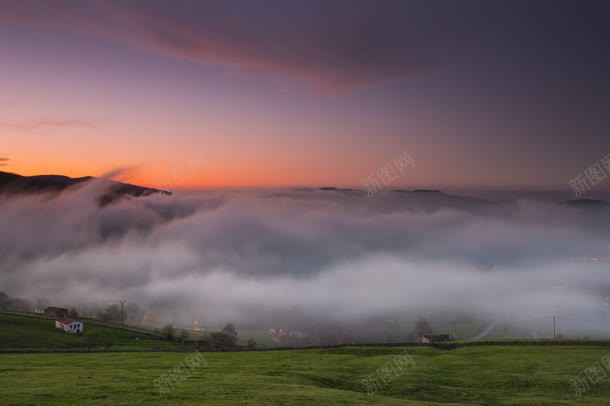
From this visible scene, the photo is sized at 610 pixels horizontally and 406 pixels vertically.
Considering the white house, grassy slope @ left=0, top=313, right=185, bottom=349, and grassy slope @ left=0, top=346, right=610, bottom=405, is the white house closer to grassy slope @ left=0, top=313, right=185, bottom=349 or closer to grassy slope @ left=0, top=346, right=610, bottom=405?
grassy slope @ left=0, top=313, right=185, bottom=349

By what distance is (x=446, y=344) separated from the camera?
85.8 metres

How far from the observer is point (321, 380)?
51906 mm

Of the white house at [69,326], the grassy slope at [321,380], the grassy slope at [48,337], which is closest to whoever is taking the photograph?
the grassy slope at [321,380]

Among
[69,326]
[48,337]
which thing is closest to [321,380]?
[48,337]

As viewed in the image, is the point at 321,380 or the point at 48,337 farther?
the point at 48,337

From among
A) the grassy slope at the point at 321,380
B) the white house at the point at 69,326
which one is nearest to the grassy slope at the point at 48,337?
the white house at the point at 69,326

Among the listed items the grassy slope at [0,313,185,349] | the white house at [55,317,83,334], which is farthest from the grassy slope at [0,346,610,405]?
the white house at [55,317,83,334]

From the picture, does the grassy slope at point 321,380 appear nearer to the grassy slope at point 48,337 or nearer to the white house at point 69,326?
the grassy slope at point 48,337

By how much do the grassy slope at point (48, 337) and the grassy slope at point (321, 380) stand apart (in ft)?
160

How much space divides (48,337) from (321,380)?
101554 millimetres

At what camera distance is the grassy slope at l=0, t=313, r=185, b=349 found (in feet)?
353

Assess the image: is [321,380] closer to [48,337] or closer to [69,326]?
[48,337]

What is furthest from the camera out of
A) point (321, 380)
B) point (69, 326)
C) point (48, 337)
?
point (69, 326)

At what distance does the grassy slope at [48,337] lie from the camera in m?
108
